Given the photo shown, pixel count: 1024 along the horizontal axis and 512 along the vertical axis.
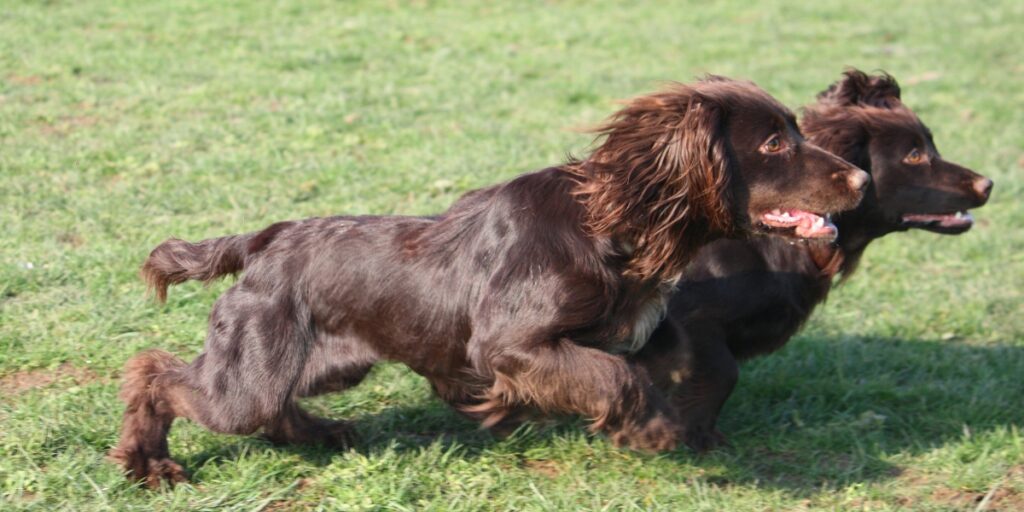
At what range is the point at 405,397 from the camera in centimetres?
534

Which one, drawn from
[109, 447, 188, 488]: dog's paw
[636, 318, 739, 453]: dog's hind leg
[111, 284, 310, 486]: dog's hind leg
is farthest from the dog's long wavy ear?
[109, 447, 188, 488]: dog's paw

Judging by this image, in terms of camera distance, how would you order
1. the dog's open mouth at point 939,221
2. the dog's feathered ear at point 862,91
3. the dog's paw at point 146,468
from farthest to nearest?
1. the dog's feathered ear at point 862,91
2. the dog's open mouth at point 939,221
3. the dog's paw at point 146,468

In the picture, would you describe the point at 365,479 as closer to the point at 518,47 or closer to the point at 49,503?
the point at 49,503

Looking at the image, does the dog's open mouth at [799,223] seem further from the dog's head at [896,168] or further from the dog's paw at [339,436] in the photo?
the dog's paw at [339,436]

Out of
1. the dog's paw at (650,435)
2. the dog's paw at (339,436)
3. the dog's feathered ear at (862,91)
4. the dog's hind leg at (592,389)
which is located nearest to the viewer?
the dog's hind leg at (592,389)

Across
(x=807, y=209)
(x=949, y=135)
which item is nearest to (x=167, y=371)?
(x=807, y=209)

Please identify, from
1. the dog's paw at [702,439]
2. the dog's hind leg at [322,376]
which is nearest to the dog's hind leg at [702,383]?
the dog's paw at [702,439]

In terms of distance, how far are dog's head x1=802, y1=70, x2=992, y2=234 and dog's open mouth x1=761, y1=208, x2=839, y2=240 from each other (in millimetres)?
1161

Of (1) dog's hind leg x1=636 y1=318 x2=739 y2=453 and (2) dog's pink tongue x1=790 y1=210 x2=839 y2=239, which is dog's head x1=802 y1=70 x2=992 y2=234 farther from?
(2) dog's pink tongue x1=790 y1=210 x2=839 y2=239

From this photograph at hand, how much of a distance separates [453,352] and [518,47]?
8.34 m

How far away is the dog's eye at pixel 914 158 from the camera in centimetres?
548

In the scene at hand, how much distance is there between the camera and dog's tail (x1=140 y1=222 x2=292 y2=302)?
15.0ft

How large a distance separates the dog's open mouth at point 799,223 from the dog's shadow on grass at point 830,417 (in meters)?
1.13

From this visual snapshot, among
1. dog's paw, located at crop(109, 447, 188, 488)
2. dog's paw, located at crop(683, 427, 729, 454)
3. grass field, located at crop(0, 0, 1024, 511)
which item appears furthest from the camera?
dog's paw, located at crop(683, 427, 729, 454)
